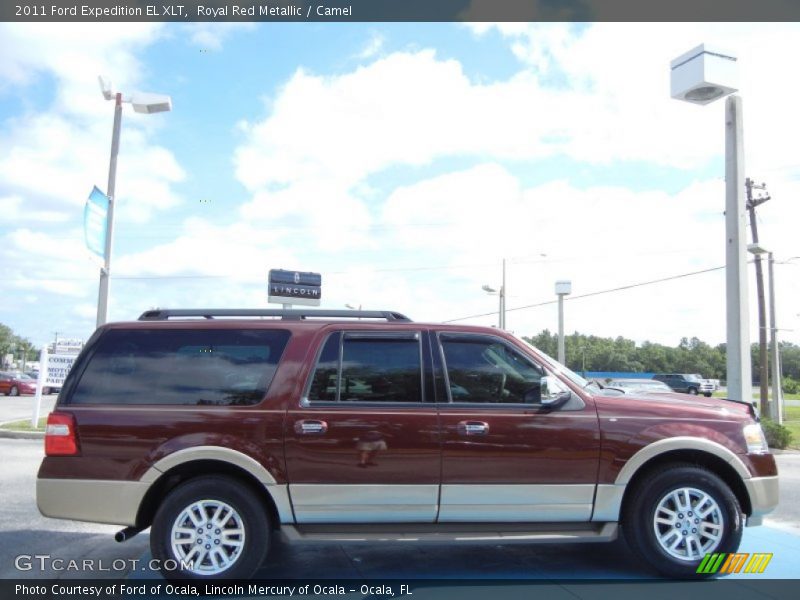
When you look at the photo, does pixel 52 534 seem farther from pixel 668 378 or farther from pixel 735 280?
pixel 668 378

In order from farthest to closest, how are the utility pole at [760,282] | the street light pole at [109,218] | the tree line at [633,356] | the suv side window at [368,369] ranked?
the tree line at [633,356], the utility pole at [760,282], the street light pole at [109,218], the suv side window at [368,369]

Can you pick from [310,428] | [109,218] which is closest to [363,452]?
[310,428]

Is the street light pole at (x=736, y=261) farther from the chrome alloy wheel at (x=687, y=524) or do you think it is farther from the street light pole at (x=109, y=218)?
the street light pole at (x=109, y=218)

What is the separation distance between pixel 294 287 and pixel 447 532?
54.9ft

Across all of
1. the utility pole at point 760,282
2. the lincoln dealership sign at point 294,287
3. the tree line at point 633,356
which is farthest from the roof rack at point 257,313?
the tree line at point 633,356

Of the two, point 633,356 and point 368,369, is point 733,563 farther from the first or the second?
point 633,356

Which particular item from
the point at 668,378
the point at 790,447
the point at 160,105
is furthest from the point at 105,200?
the point at 668,378

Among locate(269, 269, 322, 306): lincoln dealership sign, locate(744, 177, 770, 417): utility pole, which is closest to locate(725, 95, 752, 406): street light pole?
locate(269, 269, 322, 306): lincoln dealership sign

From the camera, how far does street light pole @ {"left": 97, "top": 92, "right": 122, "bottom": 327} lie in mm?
15477

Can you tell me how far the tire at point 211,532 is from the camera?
498 centimetres

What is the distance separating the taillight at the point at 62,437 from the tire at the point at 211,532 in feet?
2.64

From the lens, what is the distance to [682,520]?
5.20m

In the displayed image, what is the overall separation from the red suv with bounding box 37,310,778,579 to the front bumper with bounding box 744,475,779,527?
1cm

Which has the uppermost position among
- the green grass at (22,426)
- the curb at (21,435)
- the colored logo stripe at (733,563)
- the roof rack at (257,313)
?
the roof rack at (257,313)
